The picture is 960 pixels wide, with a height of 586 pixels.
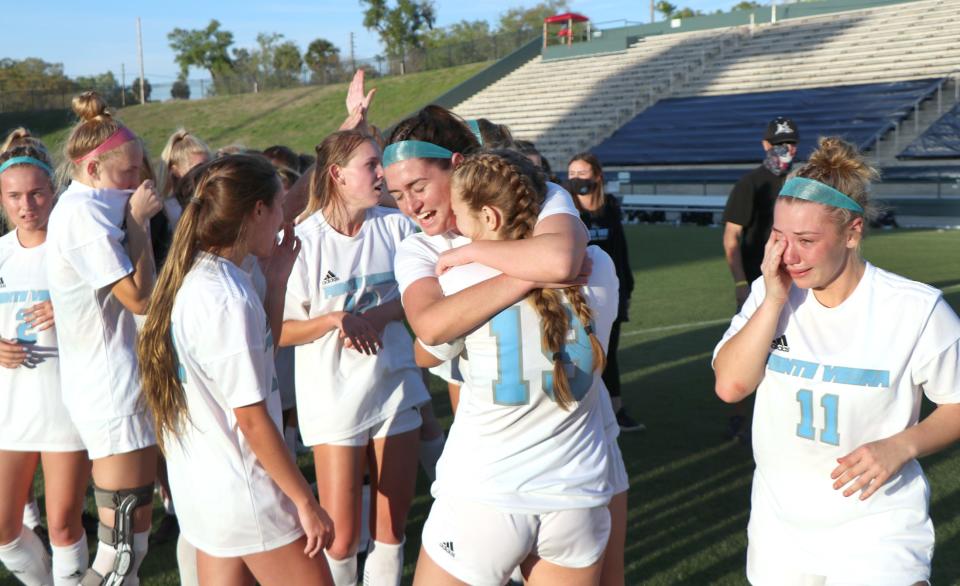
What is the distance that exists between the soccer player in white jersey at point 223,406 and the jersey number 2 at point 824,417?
1346 millimetres

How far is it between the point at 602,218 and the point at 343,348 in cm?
307

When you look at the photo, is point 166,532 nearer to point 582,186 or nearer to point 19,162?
point 19,162

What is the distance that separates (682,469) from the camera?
229 inches

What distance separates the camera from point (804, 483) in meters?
2.60

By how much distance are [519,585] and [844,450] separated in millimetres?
2050

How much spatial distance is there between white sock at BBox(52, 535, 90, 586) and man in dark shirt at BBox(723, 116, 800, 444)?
13.8 feet

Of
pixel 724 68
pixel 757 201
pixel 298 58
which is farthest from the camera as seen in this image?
pixel 298 58

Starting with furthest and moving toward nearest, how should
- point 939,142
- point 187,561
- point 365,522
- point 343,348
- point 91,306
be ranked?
1. point 939,142
2. point 365,522
3. point 343,348
4. point 91,306
5. point 187,561

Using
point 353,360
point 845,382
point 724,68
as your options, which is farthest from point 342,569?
point 724,68

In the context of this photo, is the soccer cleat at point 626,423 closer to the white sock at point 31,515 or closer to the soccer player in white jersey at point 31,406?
the white sock at point 31,515

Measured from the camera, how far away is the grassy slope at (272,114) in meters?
42.9

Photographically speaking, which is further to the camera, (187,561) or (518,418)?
(187,561)

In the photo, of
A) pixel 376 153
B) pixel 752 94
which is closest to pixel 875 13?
pixel 752 94

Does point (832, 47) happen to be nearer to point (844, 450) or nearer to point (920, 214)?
point (920, 214)
